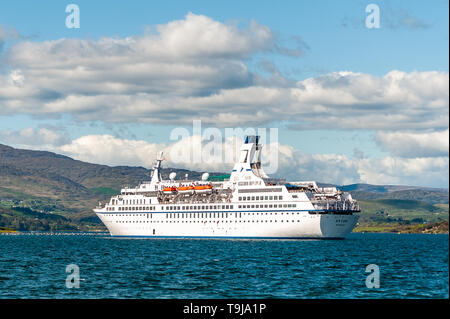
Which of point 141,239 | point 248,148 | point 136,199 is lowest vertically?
point 141,239

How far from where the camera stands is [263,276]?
61594mm

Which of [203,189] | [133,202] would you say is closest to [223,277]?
[203,189]

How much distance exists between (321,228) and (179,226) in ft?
118

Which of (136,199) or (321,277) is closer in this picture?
(321,277)

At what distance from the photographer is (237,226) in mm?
134125

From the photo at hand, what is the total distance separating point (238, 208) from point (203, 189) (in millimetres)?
13614

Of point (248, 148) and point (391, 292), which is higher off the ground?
point (248, 148)

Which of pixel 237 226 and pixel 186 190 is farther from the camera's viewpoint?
pixel 186 190

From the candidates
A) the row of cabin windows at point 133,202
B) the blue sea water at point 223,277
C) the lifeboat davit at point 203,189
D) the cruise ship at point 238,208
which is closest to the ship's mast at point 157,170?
the cruise ship at point 238,208

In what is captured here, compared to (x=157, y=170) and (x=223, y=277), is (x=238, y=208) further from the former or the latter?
(x=223, y=277)

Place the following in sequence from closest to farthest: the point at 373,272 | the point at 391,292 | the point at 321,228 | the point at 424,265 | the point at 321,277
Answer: the point at 391,292 → the point at 321,277 → the point at 373,272 → the point at 424,265 → the point at 321,228

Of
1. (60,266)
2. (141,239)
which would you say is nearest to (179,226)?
(141,239)

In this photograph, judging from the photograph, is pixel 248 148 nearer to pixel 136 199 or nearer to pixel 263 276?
pixel 136 199
